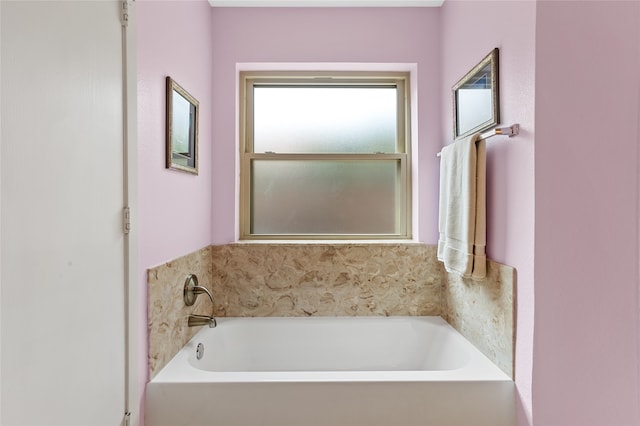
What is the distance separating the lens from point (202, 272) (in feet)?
6.57

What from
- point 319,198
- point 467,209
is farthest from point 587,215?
point 319,198

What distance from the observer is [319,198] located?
2.40 meters

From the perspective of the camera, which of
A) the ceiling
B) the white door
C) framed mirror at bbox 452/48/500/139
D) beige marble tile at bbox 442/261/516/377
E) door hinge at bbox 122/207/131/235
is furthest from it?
the ceiling

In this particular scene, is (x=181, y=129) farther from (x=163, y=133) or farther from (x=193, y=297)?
(x=193, y=297)

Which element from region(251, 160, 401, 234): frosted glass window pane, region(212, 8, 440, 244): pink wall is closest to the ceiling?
region(212, 8, 440, 244): pink wall

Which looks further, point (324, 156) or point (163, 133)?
point (324, 156)

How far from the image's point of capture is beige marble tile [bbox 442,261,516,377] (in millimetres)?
1432

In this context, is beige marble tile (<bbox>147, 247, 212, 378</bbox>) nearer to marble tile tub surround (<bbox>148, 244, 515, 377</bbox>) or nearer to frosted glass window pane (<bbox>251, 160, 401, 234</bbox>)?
marble tile tub surround (<bbox>148, 244, 515, 377</bbox>)

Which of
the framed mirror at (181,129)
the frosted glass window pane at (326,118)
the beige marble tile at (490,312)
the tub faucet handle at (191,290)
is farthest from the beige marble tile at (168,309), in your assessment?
the beige marble tile at (490,312)

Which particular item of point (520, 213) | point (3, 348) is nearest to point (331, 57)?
point (520, 213)

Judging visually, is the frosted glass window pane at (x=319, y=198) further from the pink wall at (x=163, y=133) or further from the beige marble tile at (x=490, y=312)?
the beige marble tile at (x=490, y=312)

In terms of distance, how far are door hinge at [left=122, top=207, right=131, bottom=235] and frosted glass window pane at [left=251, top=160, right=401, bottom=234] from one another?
1229 millimetres

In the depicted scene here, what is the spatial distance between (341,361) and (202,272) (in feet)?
3.23

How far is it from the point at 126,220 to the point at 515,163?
1.47 metres
